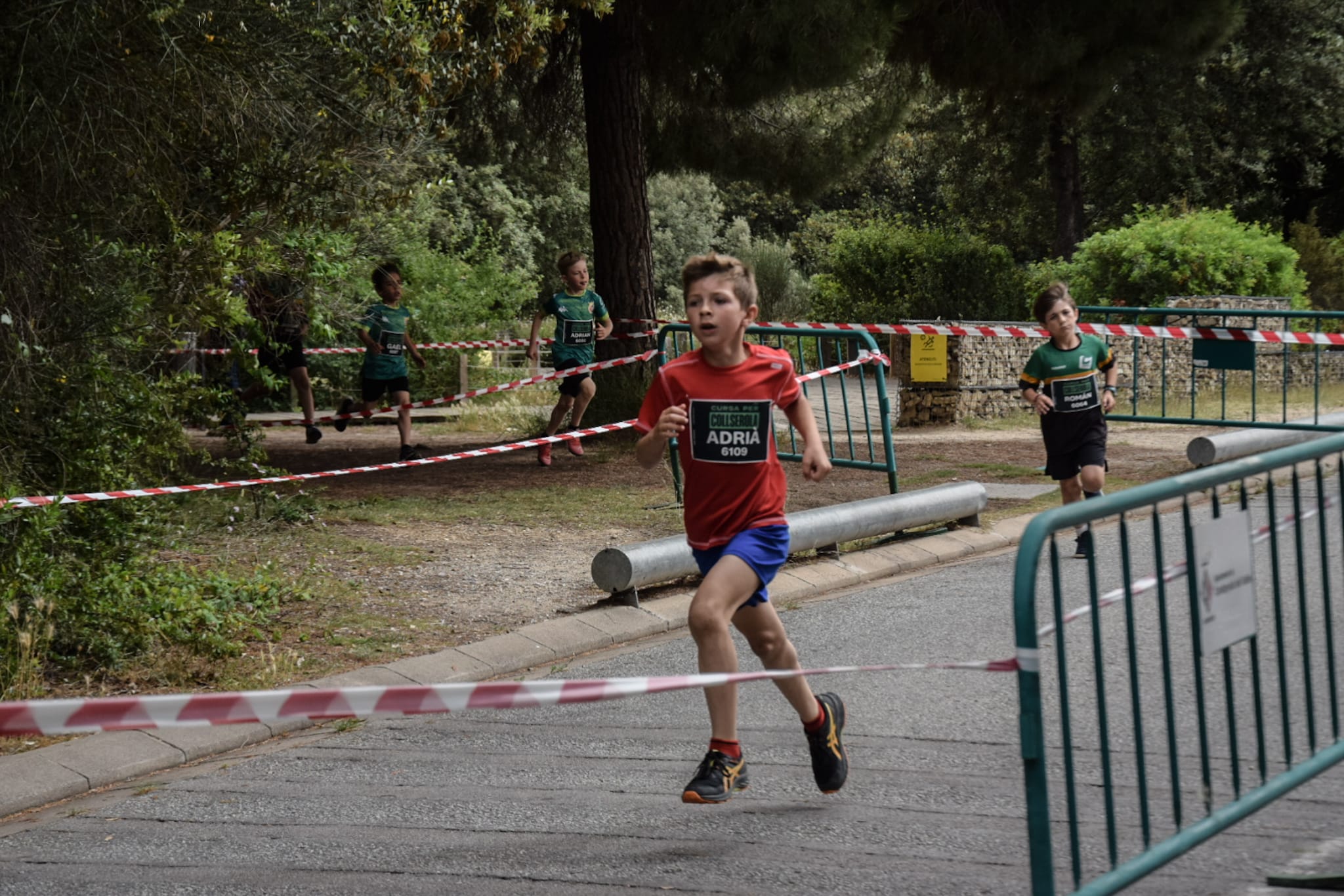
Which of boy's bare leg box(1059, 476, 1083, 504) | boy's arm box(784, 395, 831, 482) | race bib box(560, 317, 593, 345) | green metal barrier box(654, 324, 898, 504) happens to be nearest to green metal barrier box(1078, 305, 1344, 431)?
green metal barrier box(654, 324, 898, 504)

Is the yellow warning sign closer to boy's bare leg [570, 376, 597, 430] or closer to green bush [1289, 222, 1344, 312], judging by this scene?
boy's bare leg [570, 376, 597, 430]

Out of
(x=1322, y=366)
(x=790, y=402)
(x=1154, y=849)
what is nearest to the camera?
(x=1154, y=849)

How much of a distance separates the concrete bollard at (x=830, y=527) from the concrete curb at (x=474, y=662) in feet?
0.48

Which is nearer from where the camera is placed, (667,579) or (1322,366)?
(667,579)

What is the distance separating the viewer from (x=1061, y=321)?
8.96 metres

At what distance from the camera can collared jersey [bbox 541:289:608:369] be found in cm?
1328

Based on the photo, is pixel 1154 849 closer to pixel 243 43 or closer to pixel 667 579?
pixel 667 579

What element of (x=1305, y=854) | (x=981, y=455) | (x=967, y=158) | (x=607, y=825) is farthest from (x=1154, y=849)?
(x=967, y=158)

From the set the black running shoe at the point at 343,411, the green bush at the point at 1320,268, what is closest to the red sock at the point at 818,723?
the black running shoe at the point at 343,411

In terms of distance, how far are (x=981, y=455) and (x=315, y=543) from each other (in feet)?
22.2

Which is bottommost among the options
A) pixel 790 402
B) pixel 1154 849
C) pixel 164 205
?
pixel 1154 849

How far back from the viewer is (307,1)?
812cm

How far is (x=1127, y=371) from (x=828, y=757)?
15.2 meters

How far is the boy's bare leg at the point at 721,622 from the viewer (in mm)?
4574
